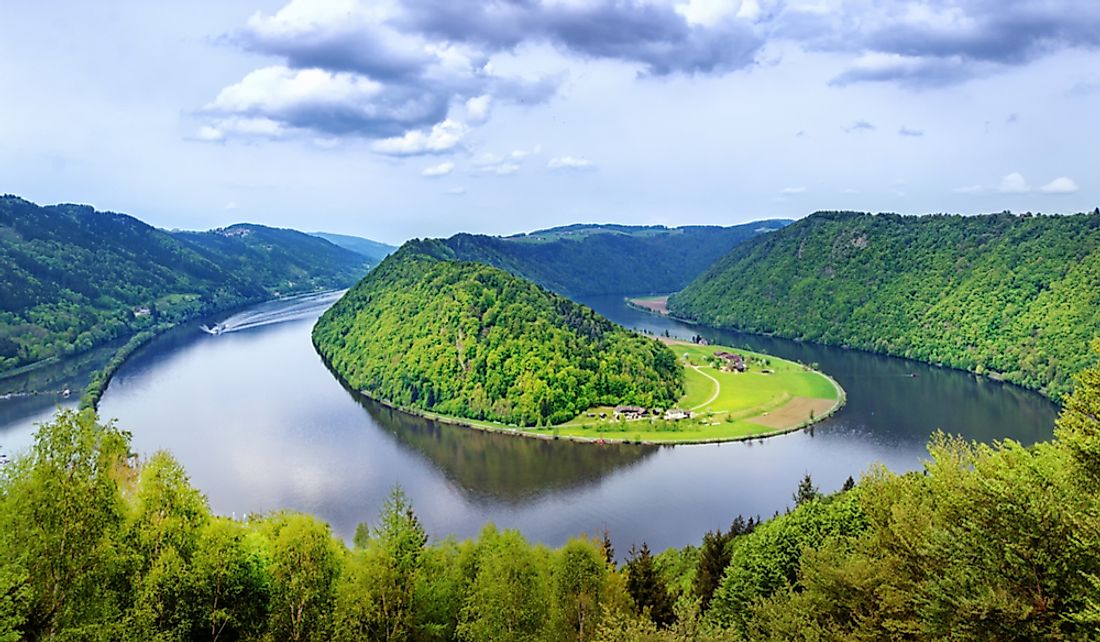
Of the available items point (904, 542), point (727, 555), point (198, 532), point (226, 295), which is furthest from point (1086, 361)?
point (226, 295)

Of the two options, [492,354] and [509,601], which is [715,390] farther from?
[509,601]

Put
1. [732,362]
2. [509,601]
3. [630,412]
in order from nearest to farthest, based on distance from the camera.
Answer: [509,601], [630,412], [732,362]

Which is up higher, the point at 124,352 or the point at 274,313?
the point at 274,313

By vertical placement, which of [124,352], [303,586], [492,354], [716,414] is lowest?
[716,414]

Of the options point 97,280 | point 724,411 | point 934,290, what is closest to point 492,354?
point 724,411

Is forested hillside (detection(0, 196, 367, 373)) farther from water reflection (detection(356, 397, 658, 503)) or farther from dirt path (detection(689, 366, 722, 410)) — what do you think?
dirt path (detection(689, 366, 722, 410))

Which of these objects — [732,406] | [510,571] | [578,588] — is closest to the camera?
[510,571]

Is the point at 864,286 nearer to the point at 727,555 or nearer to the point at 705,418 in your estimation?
the point at 705,418
